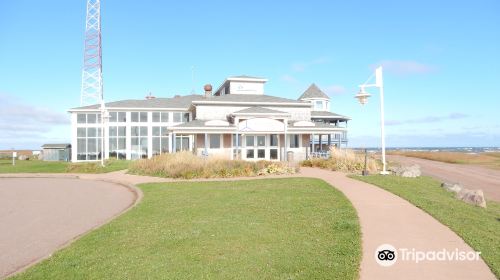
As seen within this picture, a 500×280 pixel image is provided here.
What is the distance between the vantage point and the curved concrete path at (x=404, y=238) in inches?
224

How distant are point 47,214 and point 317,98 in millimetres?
33428

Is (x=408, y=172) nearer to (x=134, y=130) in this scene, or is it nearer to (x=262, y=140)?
(x=262, y=140)

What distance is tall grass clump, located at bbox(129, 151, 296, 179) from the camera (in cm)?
2072

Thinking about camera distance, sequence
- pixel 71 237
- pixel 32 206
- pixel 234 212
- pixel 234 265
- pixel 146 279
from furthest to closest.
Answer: pixel 32 206, pixel 234 212, pixel 71 237, pixel 234 265, pixel 146 279

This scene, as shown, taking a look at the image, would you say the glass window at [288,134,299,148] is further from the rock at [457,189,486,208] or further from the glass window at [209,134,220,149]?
the rock at [457,189,486,208]

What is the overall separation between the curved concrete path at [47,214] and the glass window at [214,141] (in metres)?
11.6

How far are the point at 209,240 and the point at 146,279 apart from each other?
2.13 meters

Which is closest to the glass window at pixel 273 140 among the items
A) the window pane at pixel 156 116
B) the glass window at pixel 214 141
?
the glass window at pixel 214 141

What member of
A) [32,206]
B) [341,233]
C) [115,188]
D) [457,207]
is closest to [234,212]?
[341,233]

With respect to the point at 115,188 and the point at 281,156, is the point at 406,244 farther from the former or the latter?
the point at 281,156

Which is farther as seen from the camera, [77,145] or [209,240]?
[77,145]

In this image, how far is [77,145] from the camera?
129 feet

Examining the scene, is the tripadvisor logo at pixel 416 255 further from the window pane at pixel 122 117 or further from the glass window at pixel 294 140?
the window pane at pixel 122 117

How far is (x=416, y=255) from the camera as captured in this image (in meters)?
6.45
